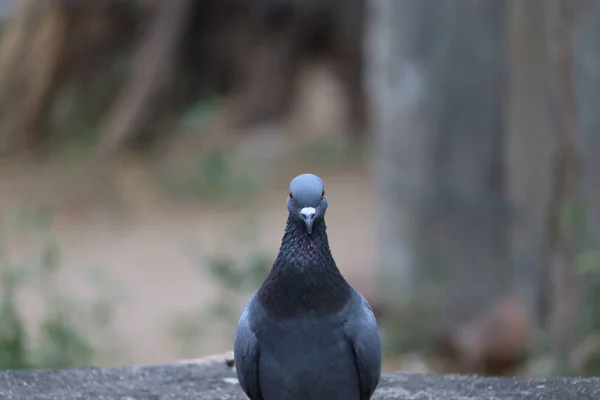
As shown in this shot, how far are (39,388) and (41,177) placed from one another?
7.11 metres

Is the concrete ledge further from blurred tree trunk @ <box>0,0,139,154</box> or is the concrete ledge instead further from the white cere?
blurred tree trunk @ <box>0,0,139,154</box>

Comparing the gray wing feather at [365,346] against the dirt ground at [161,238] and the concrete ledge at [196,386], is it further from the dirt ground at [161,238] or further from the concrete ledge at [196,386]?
the dirt ground at [161,238]

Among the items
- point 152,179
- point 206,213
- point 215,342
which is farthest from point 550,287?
point 152,179

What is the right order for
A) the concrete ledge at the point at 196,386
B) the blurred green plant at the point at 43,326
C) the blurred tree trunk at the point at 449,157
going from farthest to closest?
the blurred tree trunk at the point at 449,157 → the blurred green plant at the point at 43,326 → the concrete ledge at the point at 196,386

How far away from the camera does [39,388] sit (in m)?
3.12

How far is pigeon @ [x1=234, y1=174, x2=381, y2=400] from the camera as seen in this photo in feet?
8.00

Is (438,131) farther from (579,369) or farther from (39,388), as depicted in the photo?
(39,388)

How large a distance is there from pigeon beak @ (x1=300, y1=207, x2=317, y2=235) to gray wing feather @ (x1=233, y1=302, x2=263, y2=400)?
1.00 feet

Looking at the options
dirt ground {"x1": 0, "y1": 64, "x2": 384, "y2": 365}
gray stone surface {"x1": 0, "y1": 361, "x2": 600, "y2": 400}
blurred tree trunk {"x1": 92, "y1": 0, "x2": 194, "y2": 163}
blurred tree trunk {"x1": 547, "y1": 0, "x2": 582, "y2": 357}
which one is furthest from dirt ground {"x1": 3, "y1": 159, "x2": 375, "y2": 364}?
gray stone surface {"x1": 0, "y1": 361, "x2": 600, "y2": 400}

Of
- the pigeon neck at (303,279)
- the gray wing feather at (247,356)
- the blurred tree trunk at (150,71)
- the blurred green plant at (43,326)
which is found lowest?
the blurred green plant at (43,326)

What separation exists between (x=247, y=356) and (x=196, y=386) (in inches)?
29.9

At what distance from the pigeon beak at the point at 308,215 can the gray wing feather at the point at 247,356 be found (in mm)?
305

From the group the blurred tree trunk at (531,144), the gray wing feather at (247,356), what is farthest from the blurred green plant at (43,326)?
the blurred tree trunk at (531,144)

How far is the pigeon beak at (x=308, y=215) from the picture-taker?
94.3 inches
